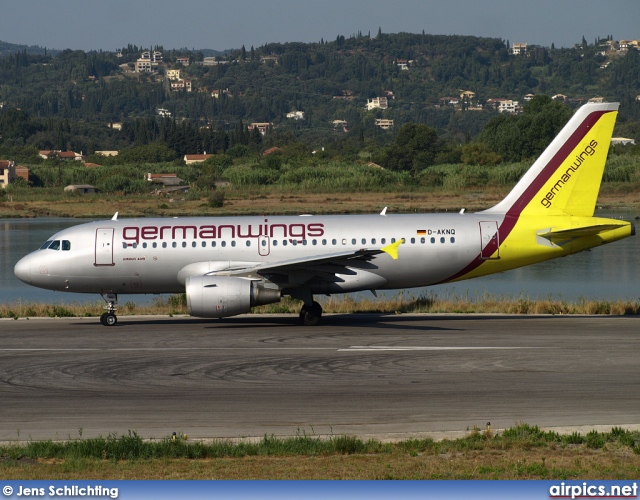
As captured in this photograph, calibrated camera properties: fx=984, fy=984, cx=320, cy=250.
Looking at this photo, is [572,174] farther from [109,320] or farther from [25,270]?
[25,270]

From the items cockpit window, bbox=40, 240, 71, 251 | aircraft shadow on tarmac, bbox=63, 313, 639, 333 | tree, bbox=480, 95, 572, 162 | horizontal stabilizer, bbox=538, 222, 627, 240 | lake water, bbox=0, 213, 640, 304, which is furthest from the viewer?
tree, bbox=480, 95, 572, 162

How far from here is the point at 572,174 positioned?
30797 millimetres

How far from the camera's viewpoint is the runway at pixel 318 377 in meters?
17.4

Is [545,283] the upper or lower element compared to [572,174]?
lower

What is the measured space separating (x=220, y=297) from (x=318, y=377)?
7.46m

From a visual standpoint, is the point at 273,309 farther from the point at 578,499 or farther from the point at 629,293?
the point at 578,499

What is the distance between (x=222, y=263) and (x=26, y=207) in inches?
2871

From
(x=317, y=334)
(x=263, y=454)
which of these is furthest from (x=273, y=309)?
(x=263, y=454)

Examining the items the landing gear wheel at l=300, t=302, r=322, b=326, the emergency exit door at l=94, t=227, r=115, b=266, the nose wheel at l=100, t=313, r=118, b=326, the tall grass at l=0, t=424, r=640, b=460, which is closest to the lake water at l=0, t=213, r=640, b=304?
the nose wheel at l=100, t=313, r=118, b=326

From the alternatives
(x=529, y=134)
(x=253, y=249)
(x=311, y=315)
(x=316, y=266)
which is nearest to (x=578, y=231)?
(x=316, y=266)

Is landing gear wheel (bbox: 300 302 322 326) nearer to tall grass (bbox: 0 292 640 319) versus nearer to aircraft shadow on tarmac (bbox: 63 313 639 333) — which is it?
aircraft shadow on tarmac (bbox: 63 313 639 333)

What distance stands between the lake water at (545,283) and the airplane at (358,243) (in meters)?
9.09

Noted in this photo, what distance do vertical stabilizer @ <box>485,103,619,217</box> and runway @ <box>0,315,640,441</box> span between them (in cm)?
354

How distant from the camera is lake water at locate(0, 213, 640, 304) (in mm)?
42438
